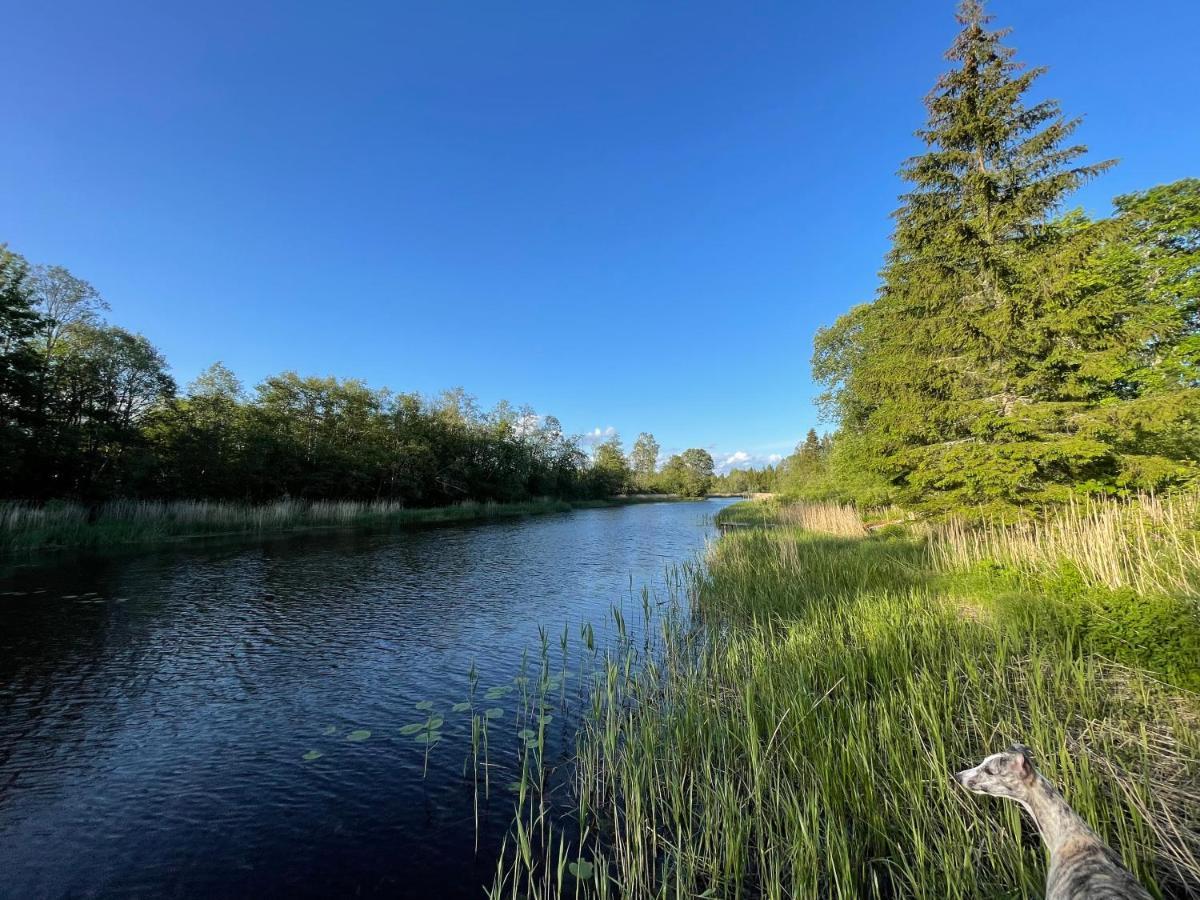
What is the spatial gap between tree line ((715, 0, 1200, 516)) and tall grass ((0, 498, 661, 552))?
28.2m

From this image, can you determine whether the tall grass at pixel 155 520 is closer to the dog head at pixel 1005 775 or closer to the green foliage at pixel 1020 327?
the dog head at pixel 1005 775

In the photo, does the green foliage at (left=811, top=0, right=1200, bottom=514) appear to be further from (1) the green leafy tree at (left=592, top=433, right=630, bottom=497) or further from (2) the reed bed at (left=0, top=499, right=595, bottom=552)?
(1) the green leafy tree at (left=592, top=433, right=630, bottom=497)

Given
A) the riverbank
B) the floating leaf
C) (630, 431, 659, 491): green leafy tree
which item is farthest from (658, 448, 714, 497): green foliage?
the floating leaf

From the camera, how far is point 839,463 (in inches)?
873

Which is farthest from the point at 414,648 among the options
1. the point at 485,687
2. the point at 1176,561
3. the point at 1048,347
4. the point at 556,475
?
the point at 556,475

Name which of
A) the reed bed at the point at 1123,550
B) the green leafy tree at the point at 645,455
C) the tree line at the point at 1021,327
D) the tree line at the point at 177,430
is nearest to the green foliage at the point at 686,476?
the green leafy tree at the point at 645,455

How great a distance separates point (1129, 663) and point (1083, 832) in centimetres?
445

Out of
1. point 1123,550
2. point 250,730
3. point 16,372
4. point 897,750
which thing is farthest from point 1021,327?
point 16,372

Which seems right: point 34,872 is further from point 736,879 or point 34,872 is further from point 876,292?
point 876,292

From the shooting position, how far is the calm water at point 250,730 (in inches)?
143

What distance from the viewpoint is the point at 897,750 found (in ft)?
11.4

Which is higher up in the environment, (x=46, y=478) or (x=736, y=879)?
(x=46, y=478)

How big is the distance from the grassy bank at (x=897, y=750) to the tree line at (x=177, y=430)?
26.8 metres

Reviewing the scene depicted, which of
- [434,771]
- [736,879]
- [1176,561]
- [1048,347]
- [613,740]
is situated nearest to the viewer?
[736,879]
